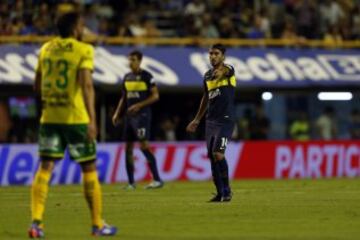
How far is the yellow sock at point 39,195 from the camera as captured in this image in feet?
36.4

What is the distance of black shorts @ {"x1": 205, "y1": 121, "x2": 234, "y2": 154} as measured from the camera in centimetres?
1612

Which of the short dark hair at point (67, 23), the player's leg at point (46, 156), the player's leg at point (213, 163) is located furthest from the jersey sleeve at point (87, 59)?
the player's leg at point (213, 163)

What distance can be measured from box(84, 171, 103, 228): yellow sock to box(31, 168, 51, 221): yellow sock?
412 mm

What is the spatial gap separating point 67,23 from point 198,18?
20.2 m

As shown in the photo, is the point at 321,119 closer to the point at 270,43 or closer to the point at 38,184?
the point at 270,43

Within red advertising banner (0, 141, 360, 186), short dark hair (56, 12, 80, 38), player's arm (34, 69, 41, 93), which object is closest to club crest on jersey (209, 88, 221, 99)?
player's arm (34, 69, 41, 93)

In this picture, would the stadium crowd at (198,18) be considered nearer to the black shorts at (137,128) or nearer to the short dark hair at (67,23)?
the black shorts at (137,128)

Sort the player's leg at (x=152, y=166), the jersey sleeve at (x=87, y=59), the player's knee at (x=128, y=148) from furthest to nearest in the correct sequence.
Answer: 1. the player's knee at (x=128, y=148)
2. the player's leg at (x=152, y=166)
3. the jersey sleeve at (x=87, y=59)

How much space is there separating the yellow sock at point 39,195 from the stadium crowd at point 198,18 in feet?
55.9

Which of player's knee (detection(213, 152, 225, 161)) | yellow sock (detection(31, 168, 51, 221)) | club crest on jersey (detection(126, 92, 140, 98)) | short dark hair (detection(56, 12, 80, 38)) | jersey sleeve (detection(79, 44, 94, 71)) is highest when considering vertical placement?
short dark hair (detection(56, 12, 80, 38))

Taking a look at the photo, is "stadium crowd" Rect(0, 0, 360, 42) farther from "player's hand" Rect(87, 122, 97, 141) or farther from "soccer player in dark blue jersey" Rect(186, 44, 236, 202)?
"player's hand" Rect(87, 122, 97, 141)

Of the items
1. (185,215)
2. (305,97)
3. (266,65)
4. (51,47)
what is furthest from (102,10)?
(51,47)

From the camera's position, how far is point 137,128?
2098cm

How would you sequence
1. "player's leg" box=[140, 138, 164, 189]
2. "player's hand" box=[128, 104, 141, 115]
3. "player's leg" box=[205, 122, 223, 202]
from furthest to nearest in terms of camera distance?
1. "player's leg" box=[140, 138, 164, 189]
2. "player's hand" box=[128, 104, 141, 115]
3. "player's leg" box=[205, 122, 223, 202]
